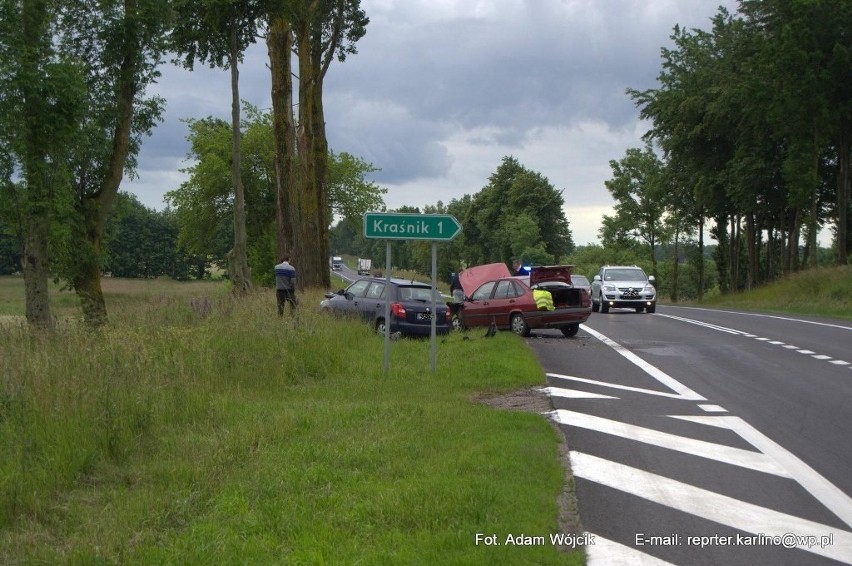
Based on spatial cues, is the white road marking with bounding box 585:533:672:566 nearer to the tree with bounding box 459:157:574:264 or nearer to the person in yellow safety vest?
the person in yellow safety vest

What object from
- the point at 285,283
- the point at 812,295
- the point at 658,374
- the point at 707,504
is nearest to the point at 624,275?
the point at 812,295

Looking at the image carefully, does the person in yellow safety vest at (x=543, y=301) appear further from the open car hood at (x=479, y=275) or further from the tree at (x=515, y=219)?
the tree at (x=515, y=219)

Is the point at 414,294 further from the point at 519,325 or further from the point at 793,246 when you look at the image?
the point at 793,246

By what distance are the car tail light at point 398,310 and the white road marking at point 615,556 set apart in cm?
1544

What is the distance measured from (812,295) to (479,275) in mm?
15863

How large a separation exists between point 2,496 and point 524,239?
6820 cm

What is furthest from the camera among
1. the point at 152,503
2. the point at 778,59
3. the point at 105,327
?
the point at 778,59

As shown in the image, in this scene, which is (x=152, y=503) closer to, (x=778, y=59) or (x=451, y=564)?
(x=451, y=564)

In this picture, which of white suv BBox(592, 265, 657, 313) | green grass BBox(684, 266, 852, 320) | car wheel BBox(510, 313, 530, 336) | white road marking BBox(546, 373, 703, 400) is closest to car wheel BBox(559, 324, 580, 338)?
car wheel BBox(510, 313, 530, 336)

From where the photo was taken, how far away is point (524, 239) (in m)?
73.9

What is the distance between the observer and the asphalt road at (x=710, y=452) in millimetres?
6176

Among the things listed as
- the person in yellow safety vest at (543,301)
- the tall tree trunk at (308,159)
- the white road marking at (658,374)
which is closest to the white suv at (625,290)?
the tall tree trunk at (308,159)

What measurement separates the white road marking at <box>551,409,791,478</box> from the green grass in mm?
23752

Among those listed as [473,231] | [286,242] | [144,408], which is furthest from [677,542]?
[473,231]
